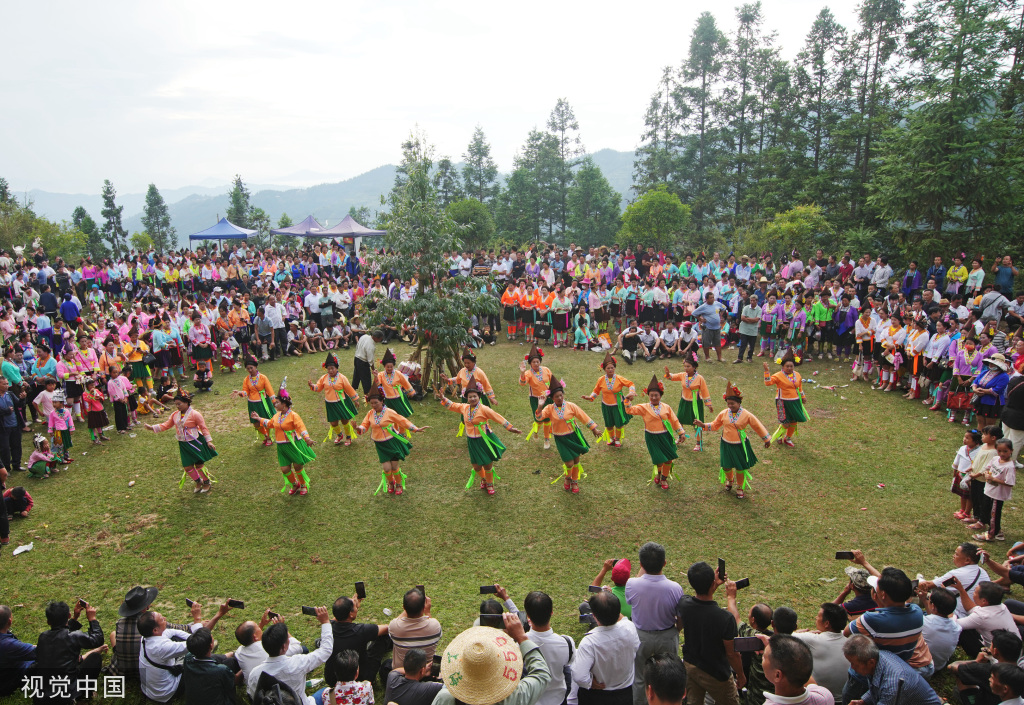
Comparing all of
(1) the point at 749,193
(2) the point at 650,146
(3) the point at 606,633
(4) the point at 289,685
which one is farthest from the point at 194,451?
(2) the point at 650,146

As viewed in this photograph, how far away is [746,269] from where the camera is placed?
18.5 meters

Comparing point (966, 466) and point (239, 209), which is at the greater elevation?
point (239, 209)

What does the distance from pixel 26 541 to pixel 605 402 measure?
8568mm

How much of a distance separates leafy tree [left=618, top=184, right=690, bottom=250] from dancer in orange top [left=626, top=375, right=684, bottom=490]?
18.6 m

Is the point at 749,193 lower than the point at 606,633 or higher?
higher

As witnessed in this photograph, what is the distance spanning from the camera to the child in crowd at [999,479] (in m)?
6.94

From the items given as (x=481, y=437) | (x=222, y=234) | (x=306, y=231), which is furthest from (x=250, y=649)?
(x=306, y=231)

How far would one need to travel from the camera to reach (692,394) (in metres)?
10.5

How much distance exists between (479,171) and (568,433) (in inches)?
1710

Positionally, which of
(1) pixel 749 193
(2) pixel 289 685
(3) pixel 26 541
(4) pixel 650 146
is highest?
(4) pixel 650 146

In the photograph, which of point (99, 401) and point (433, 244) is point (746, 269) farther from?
point (99, 401)

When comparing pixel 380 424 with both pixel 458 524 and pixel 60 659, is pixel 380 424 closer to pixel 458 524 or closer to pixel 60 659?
pixel 458 524

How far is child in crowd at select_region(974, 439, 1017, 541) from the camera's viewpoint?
22.8ft

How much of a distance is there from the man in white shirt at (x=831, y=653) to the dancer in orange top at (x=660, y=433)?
4.32 meters
